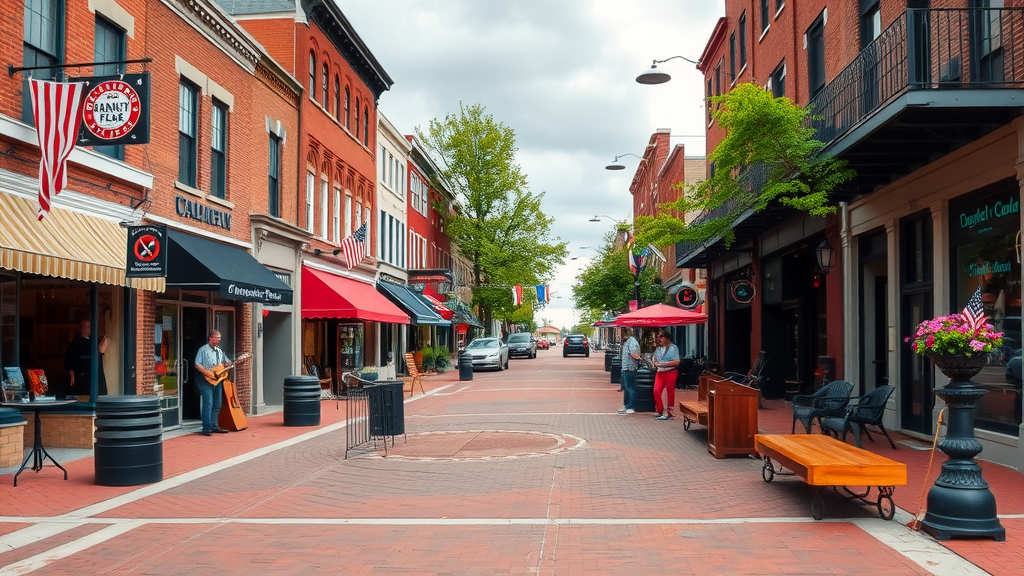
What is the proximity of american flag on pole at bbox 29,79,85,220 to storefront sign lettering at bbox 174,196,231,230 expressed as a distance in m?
4.41

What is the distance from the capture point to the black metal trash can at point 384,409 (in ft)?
41.6

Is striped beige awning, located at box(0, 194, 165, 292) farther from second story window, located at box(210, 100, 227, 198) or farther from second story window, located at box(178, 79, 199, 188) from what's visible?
second story window, located at box(210, 100, 227, 198)

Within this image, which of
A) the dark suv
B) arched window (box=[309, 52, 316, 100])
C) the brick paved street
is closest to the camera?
the brick paved street

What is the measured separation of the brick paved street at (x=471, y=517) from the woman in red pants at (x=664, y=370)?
3655 mm

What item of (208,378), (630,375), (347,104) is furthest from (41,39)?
(347,104)

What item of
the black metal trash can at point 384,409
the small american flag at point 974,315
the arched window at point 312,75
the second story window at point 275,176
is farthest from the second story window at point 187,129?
the small american flag at point 974,315

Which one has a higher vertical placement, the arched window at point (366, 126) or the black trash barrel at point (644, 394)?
the arched window at point (366, 126)

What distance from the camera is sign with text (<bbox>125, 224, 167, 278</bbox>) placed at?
12.5 m

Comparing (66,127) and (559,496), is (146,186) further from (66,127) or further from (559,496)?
(559,496)

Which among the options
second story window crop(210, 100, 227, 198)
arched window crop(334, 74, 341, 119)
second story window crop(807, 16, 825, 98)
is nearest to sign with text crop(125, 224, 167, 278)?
second story window crop(210, 100, 227, 198)

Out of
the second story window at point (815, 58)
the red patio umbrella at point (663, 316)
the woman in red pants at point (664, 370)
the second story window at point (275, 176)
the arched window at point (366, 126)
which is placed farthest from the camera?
the arched window at point (366, 126)

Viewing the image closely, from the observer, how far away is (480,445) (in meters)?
13.1

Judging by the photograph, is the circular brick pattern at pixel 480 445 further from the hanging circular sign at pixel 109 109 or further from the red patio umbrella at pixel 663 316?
the red patio umbrella at pixel 663 316

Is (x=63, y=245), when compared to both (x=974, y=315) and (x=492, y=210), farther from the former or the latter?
(x=492, y=210)
